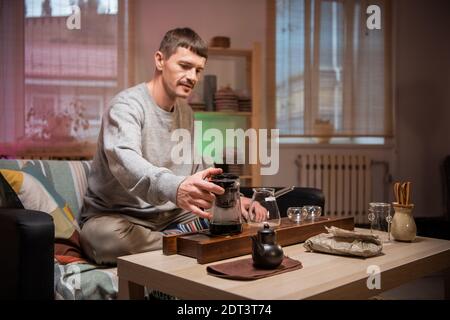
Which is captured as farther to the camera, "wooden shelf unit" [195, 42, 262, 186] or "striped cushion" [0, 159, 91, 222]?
"wooden shelf unit" [195, 42, 262, 186]

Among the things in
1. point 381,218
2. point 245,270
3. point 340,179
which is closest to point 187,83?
point 381,218

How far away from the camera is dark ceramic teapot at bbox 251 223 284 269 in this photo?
1240 millimetres

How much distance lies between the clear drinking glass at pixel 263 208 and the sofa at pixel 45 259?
1.71ft

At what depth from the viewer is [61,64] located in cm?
382

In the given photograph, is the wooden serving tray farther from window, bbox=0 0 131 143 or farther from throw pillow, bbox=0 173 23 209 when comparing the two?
window, bbox=0 0 131 143

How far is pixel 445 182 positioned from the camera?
4.66m

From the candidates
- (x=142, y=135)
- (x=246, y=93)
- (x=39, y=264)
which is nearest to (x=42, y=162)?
(x=142, y=135)

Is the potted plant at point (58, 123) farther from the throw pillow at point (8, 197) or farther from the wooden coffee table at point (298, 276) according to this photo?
the wooden coffee table at point (298, 276)

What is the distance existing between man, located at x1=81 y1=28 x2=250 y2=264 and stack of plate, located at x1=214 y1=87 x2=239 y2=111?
149 centimetres

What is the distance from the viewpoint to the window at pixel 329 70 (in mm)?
4355

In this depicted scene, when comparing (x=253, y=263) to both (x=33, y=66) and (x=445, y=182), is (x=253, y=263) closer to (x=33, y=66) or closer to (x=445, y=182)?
(x=33, y=66)

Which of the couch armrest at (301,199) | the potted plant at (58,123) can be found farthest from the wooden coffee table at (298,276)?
the potted plant at (58,123)

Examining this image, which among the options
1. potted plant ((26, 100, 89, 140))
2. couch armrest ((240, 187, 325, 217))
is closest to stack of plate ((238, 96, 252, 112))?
potted plant ((26, 100, 89, 140))

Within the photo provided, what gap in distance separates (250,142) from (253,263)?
2860mm
